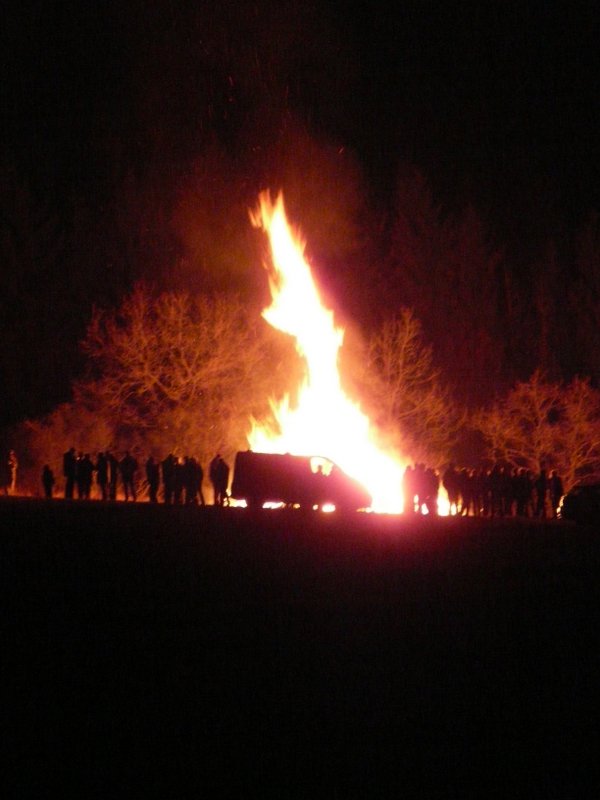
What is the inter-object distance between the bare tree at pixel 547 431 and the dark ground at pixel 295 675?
33482 mm

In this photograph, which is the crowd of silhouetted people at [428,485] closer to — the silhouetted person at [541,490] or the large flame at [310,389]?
the silhouetted person at [541,490]

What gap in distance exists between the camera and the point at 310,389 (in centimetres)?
4728

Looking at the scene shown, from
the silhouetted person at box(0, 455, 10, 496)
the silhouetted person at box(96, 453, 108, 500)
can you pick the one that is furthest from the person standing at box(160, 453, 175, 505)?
the silhouetted person at box(0, 455, 10, 496)

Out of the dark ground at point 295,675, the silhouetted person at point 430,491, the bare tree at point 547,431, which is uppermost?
the bare tree at point 547,431

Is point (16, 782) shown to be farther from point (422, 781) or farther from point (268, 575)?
point (268, 575)

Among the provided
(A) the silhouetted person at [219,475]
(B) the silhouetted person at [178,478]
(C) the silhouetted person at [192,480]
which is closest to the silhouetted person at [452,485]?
(A) the silhouetted person at [219,475]

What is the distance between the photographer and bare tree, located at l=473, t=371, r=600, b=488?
171 feet

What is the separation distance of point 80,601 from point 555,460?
41.7m

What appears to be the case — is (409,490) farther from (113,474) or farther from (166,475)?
(113,474)

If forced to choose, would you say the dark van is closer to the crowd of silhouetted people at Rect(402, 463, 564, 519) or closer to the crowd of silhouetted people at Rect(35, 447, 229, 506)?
the crowd of silhouetted people at Rect(35, 447, 229, 506)

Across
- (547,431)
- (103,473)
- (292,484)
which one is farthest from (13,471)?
(547,431)

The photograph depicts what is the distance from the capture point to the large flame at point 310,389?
1837 inches

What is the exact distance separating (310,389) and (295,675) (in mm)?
37330

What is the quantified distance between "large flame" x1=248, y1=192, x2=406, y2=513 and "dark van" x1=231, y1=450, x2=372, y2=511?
1426 centimetres
